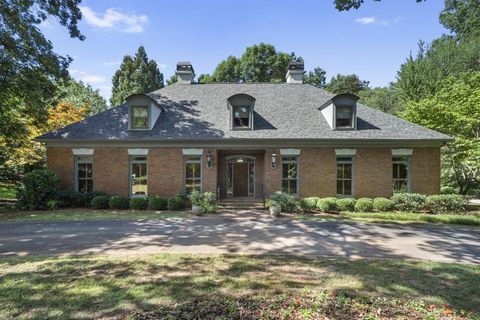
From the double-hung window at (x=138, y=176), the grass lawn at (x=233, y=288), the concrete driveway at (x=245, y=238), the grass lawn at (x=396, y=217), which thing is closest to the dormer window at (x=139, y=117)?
the double-hung window at (x=138, y=176)

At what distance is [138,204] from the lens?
1532 cm

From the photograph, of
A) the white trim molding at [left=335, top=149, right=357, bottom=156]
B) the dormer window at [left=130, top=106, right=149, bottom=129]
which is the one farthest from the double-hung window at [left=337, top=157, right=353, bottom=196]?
the dormer window at [left=130, top=106, right=149, bottom=129]

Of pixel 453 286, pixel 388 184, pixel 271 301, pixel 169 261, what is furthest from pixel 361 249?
pixel 388 184

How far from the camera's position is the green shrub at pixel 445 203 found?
48.8 ft

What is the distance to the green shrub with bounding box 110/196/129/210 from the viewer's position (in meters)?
15.3

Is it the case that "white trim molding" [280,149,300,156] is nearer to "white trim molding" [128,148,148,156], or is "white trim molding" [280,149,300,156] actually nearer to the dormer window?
"white trim molding" [128,148,148,156]

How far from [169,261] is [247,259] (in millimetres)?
1990

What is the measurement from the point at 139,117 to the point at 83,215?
21.8 ft

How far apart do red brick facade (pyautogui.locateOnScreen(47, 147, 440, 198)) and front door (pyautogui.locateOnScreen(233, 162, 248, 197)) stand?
77.4 inches

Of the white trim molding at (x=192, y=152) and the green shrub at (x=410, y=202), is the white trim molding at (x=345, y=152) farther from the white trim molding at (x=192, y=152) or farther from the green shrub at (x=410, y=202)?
the white trim molding at (x=192, y=152)

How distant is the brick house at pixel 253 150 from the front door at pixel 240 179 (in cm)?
148

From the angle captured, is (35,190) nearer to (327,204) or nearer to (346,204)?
(327,204)

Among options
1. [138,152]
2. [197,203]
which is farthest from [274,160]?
[138,152]

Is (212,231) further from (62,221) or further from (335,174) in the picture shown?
(335,174)
